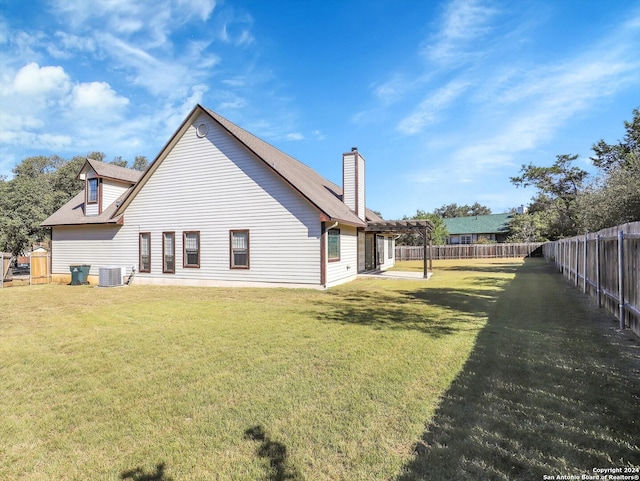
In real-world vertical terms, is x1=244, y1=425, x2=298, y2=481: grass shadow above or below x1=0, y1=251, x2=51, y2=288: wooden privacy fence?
below

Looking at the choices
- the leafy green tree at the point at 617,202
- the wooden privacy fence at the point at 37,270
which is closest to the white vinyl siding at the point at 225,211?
the wooden privacy fence at the point at 37,270

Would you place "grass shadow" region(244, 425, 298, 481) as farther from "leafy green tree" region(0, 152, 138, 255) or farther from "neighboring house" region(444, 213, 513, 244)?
"neighboring house" region(444, 213, 513, 244)

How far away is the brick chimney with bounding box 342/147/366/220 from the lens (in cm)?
1720

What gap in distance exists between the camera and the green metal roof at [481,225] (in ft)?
168

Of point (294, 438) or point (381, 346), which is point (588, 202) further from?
point (294, 438)

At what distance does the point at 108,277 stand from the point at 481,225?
52011mm

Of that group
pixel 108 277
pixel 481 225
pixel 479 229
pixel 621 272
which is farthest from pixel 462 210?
pixel 621 272

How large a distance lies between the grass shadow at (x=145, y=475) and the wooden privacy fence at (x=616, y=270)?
7201 millimetres

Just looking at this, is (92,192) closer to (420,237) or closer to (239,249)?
(239,249)

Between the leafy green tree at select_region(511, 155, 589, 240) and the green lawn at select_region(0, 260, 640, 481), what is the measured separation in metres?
33.4

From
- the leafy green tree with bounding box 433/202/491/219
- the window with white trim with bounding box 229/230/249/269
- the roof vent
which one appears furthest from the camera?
the leafy green tree with bounding box 433/202/491/219

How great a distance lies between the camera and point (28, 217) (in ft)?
84.0

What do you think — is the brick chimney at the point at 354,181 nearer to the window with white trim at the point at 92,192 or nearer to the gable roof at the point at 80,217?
the gable roof at the point at 80,217

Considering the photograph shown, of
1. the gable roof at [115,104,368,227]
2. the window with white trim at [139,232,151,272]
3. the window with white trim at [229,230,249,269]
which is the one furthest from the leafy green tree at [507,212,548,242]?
the window with white trim at [139,232,151,272]
